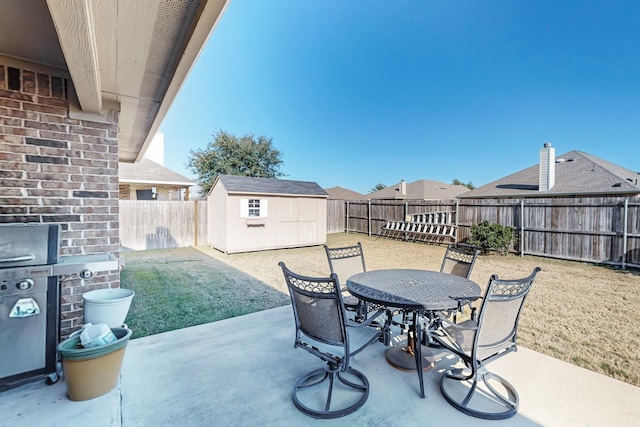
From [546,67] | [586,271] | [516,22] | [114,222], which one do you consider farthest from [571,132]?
[114,222]

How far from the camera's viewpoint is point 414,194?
22.7 meters

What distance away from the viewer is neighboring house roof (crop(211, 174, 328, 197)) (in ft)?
32.3

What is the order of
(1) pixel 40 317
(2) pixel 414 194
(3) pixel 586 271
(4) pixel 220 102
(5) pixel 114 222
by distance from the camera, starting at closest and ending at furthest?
(1) pixel 40 317 → (5) pixel 114 222 → (3) pixel 586 271 → (4) pixel 220 102 → (2) pixel 414 194

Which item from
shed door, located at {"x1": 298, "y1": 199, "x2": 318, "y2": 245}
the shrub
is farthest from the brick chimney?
shed door, located at {"x1": 298, "y1": 199, "x2": 318, "y2": 245}

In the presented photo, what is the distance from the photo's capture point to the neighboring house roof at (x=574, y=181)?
10.3 meters

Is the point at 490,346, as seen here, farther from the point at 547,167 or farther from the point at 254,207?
the point at 547,167

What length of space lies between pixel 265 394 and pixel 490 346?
1.76 meters

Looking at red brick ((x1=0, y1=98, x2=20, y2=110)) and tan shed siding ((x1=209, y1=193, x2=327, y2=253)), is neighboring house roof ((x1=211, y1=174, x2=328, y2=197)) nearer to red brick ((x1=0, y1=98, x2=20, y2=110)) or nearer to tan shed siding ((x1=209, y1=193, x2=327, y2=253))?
tan shed siding ((x1=209, y1=193, x2=327, y2=253))

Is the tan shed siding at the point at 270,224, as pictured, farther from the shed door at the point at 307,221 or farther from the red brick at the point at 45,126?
the red brick at the point at 45,126

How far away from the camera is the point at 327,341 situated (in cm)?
200

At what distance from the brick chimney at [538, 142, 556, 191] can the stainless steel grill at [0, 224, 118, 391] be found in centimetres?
1485

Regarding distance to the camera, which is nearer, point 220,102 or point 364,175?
point 220,102

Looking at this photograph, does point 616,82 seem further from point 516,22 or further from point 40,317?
point 40,317

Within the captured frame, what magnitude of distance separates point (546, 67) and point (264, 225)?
13035 millimetres
